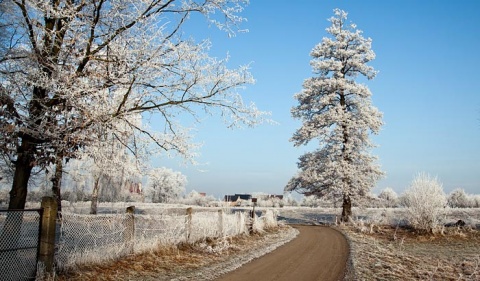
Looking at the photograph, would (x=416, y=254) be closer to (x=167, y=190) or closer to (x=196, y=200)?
(x=196, y=200)

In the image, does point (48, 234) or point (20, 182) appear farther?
point (20, 182)

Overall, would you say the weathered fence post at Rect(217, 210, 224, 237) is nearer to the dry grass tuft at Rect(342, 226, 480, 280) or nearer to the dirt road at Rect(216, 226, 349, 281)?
the dirt road at Rect(216, 226, 349, 281)

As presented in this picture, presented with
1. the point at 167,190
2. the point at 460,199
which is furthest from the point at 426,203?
the point at 167,190

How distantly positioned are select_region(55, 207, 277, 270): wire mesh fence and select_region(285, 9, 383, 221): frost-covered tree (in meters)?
14.1

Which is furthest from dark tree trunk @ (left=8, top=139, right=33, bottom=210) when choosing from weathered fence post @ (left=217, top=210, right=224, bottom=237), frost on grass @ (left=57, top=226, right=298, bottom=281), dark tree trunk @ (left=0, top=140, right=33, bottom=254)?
weathered fence post @ (left=217, top=210, right=224, bottom=237)

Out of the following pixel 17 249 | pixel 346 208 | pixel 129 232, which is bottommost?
pixel 17 249

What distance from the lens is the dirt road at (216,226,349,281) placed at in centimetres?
913

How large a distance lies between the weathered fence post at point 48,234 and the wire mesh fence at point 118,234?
0.29 metres

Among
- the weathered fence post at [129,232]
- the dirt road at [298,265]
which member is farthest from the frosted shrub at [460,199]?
the weathered fence post at [129,232]

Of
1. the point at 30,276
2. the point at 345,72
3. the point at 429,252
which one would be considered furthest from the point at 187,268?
the point at 345,72

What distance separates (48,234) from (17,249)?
34.7 inches

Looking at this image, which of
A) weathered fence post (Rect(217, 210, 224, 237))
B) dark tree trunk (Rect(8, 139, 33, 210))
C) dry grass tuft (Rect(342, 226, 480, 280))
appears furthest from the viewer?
weathered fence post (Rect(217, 210, 224, 237))

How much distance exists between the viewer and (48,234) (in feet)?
26.5

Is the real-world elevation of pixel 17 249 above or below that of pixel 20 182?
below
